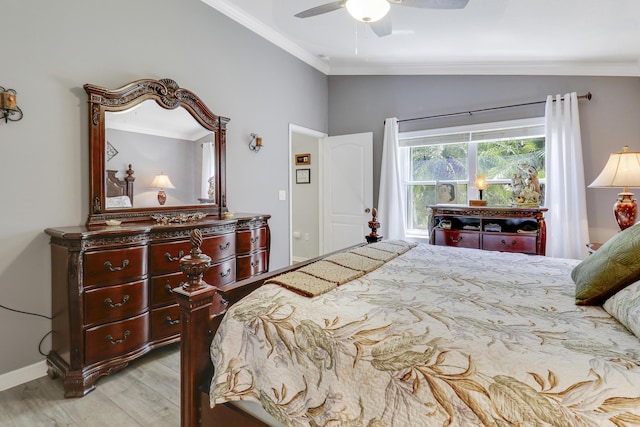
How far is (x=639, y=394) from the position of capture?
27.9 inches

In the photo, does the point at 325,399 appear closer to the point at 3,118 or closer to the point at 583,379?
the point at 583,379

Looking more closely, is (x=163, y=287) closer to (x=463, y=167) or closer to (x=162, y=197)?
(x=162, y=197)

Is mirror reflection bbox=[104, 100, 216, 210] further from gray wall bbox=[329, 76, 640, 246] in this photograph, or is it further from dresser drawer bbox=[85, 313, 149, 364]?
gray wall bbox=[329, 76, 640, 246]

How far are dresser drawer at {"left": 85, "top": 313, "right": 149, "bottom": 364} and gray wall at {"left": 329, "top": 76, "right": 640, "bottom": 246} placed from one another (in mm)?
3291

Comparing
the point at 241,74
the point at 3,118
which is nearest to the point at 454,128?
the point at 241,74

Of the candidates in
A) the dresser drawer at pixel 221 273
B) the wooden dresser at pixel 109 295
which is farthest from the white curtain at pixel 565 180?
the wooden dresser at pixel 109 295

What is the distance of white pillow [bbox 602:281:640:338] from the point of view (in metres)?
0.95

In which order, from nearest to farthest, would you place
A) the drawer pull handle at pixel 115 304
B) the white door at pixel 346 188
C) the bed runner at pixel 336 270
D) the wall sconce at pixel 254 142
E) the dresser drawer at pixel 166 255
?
the bed runner at pixel 336 270 → the drawer pull handle at pixel 115 304 → the dresser drawer at pixel 166 255 → the wall sconce at pixel 254 142 → the white door at pixel 346 188

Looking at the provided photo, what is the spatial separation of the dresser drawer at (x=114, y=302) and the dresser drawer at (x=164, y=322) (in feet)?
0.40

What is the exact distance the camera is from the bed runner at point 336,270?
4.54 ft

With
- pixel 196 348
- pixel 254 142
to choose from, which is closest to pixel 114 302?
pixel 196 348

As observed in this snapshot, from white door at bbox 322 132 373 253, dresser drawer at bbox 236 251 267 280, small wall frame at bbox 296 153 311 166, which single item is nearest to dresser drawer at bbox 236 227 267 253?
dresser drawer at bbox 236 251 267 280

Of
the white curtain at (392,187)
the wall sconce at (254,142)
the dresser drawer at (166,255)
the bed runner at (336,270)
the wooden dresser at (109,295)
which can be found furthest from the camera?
the white curtain at (392,187)

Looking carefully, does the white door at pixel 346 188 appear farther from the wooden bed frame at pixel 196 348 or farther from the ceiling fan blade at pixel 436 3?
the wooden bed frame at pixel 196 348
